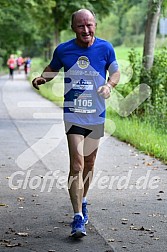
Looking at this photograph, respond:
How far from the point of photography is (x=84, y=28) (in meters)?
6.77

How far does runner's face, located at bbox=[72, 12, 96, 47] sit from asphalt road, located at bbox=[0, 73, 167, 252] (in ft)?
5.92

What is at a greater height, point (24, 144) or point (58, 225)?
point (58, 225)

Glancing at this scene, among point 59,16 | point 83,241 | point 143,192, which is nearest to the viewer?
point 83,241

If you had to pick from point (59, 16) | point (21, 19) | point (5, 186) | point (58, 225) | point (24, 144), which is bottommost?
point (21, 19)

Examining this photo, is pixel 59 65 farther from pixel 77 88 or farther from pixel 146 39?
pixel 146 39

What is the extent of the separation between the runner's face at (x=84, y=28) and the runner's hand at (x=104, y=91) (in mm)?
439

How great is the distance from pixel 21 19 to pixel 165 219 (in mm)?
62540

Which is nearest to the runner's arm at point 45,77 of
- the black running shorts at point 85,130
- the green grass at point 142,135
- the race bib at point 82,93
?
the race bib at point 82,93

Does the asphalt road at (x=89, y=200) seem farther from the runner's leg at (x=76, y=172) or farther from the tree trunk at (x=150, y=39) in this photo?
the tree trunk at (x=150, y=39)

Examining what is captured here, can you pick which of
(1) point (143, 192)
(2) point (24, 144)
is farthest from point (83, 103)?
(2) point (24, 144)

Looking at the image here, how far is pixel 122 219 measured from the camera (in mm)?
7551

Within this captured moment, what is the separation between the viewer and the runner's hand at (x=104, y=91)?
21.8 feet

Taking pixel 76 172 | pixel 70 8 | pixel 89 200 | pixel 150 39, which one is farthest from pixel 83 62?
pixel 70 8

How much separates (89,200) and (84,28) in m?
2.62
